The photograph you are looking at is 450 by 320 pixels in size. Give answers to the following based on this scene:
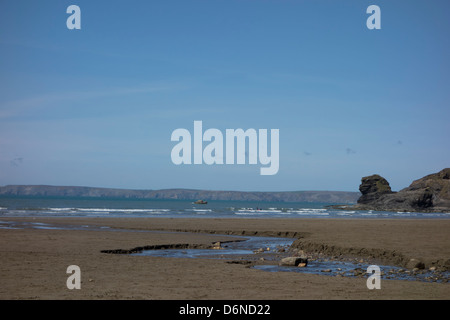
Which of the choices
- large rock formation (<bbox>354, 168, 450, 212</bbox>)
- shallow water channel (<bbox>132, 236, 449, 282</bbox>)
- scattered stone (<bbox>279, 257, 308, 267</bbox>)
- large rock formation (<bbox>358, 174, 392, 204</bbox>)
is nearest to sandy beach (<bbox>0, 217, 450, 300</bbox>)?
shallow water channel (<bbox>132, 236, 449, 282</bbox>)

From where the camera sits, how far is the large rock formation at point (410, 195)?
466 ft

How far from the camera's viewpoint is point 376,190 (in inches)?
6570

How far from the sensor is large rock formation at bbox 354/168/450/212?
142 m

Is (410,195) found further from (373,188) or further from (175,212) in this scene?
(175,212)

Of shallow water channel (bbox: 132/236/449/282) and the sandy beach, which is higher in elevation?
the sandy beach

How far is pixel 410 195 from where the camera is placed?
478 feet

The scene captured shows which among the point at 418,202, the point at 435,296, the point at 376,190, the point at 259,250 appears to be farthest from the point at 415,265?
the point at 376,190

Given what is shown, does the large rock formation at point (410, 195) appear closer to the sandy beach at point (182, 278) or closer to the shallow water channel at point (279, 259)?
the shallow water channel at point (279, 259)

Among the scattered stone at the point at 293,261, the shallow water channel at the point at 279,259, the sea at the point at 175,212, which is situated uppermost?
the scattered stone at the point at 293,261

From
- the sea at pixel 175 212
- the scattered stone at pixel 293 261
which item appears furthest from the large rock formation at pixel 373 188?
the scattered stone at pixel 293 261

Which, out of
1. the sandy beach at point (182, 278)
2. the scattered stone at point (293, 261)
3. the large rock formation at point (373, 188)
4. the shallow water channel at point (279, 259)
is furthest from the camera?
the large rock formation at point (373, 188)

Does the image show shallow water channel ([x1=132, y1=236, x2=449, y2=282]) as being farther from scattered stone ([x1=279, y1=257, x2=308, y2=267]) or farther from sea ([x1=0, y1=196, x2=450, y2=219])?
sea ([x1=0, y1=196, x2=450, y2=219])

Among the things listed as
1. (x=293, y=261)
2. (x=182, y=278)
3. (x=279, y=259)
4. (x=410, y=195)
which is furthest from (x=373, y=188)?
(x=182, y=278)
